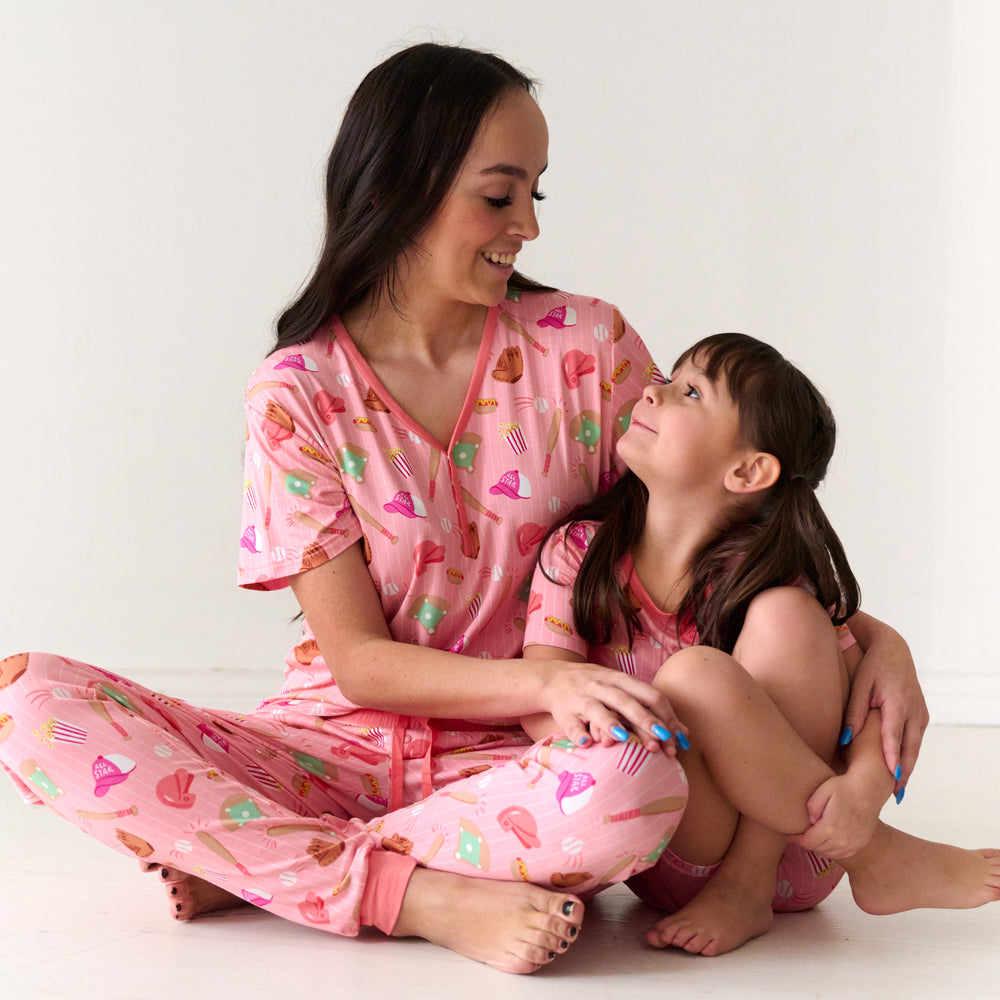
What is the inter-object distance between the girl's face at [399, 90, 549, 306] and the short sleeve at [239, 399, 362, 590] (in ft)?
0.88

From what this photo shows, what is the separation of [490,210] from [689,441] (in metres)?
0.36

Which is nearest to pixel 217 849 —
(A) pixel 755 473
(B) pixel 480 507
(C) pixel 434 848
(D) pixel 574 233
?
(C) pixel 434 848

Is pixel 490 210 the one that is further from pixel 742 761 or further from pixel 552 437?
pixel 742 761

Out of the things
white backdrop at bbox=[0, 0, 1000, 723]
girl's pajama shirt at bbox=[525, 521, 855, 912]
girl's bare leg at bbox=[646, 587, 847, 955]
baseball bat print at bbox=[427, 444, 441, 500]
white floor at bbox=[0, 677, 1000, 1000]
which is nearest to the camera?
white floor at bbox=[0, 677, 1000, 1000]

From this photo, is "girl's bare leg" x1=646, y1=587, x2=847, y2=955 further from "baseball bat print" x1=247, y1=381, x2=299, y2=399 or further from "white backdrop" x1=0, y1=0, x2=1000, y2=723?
"white backdrop" x1=0, y1=0, x2=1000, y2=723

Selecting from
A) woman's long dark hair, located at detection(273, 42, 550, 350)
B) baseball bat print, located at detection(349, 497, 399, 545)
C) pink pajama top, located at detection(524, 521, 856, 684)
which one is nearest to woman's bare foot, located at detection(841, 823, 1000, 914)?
pink pajama top, located at detection(524, 521, 856, 684)

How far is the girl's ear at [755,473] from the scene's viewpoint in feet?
4.82

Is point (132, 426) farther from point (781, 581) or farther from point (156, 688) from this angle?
point (781, 581)

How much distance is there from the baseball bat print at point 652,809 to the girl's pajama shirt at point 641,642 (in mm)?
187

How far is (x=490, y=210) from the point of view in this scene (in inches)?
59.6

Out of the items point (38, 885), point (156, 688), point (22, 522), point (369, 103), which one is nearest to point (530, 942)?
point (38, 885)

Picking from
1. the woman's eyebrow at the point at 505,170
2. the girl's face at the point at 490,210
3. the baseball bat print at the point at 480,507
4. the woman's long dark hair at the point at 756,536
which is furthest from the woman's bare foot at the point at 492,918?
the woman's eyebrow at the point at 505,170

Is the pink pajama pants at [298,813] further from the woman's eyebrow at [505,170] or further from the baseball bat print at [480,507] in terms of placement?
the woman's eyebrow at [505,170]

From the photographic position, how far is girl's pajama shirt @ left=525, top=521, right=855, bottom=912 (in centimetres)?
142
